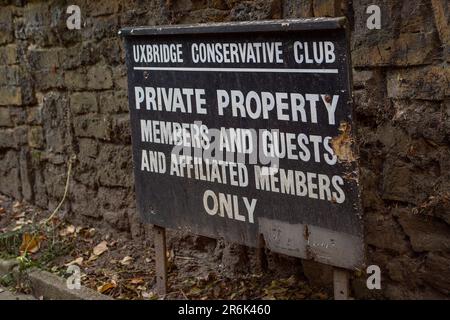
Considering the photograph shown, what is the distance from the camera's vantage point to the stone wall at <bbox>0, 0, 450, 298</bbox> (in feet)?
10.9

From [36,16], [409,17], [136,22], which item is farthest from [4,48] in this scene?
[409,17]

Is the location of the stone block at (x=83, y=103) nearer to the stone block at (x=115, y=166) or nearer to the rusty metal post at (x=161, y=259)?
the stone block at (x=115, y=166)

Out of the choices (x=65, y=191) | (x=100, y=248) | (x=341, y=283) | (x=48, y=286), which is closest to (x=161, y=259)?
(x=48, y=286)

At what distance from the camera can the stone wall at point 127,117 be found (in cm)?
333

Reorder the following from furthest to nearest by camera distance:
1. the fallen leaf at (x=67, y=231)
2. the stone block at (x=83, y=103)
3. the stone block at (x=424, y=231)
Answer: the fallen leaf at (x=67, y=231)
the stone block at (x=83, y=103)
the stone block at (x=424, y=231)

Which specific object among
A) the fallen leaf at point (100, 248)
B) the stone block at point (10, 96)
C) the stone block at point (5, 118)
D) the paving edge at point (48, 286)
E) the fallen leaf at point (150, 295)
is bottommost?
the paving edge at point (48, 286)

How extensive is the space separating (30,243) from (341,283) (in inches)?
104

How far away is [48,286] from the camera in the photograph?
4453 mm

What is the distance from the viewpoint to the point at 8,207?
19.2 ft

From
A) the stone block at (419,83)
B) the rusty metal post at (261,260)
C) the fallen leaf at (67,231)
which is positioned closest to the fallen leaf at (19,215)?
the fallen leaf at (67,231)

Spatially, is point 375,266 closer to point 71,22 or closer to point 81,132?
point 81,132

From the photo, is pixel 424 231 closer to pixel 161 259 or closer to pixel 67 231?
pixel 161 259

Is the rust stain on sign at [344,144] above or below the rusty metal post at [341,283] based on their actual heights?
above

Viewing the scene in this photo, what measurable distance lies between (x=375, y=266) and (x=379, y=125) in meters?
0.73
